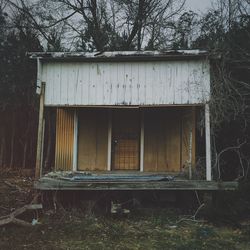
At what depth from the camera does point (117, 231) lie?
9.07 m

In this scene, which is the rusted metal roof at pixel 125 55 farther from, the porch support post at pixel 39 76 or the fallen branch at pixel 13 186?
the fallen branch at pixel 13 186

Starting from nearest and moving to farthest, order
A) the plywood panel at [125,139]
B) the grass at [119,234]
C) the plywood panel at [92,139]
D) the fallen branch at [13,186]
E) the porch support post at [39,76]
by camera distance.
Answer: the grass at [119,234] < the porch support post at [39,76] < the fallen branch at [13,186] < the plywood panel at [92,139] < the plywood panel at [125,139]

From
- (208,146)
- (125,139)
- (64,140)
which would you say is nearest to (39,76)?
Answer: (64,140)

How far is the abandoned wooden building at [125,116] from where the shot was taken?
10.9m

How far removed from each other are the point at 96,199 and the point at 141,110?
13.9 feet

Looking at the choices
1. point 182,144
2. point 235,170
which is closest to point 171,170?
point 182,144

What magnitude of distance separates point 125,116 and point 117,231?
18.8 ft

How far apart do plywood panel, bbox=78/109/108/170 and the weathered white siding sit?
110 inches

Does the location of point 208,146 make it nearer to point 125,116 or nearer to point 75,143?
point 125,116

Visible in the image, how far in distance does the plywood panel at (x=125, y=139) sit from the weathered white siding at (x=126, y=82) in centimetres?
293

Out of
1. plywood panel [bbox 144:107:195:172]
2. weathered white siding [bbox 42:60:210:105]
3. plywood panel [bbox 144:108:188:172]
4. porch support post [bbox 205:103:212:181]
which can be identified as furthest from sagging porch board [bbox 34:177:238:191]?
plywood panel [bbox 144:108:188:172]

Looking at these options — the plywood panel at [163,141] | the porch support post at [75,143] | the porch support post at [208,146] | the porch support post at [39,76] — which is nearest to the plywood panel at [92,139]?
the porch support post at [75,143]

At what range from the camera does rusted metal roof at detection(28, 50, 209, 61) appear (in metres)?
10.9

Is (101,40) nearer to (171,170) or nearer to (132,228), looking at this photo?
(171,170)
